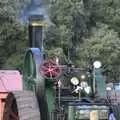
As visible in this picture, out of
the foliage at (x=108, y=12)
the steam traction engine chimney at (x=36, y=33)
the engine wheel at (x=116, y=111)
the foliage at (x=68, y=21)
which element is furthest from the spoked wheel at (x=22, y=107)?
the foliage at (x=108, y=12)

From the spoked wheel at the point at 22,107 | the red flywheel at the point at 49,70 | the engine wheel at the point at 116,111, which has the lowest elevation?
the engine wheel at the point at 116,111

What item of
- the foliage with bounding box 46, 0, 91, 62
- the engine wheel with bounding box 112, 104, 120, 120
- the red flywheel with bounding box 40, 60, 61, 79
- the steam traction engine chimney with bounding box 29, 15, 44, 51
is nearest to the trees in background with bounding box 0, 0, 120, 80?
the foliage with bounding box 46, 0, 91, 62

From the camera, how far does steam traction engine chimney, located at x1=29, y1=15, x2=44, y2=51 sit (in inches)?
680

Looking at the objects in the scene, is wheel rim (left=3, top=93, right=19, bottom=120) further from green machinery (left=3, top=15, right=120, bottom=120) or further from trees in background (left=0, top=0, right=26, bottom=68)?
trees in background (left=0, top=0, right=26, bottom=68)

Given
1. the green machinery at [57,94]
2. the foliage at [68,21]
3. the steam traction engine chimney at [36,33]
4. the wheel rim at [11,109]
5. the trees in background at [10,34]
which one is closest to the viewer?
the green machinery at [57,94]

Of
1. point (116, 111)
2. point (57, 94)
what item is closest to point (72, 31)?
point (57, 94)

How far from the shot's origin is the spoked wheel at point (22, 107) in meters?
8.09

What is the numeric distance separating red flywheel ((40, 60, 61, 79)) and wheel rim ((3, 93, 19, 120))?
55cm

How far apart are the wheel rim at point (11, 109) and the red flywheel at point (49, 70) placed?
21.6 inches

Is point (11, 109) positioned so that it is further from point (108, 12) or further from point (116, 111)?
point (108, 12)

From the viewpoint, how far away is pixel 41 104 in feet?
29.0

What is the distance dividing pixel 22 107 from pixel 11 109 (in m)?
0.83

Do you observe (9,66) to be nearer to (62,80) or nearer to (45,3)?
(45,3)

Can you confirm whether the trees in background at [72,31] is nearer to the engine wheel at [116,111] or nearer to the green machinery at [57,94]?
the green machinery at [57,94]
